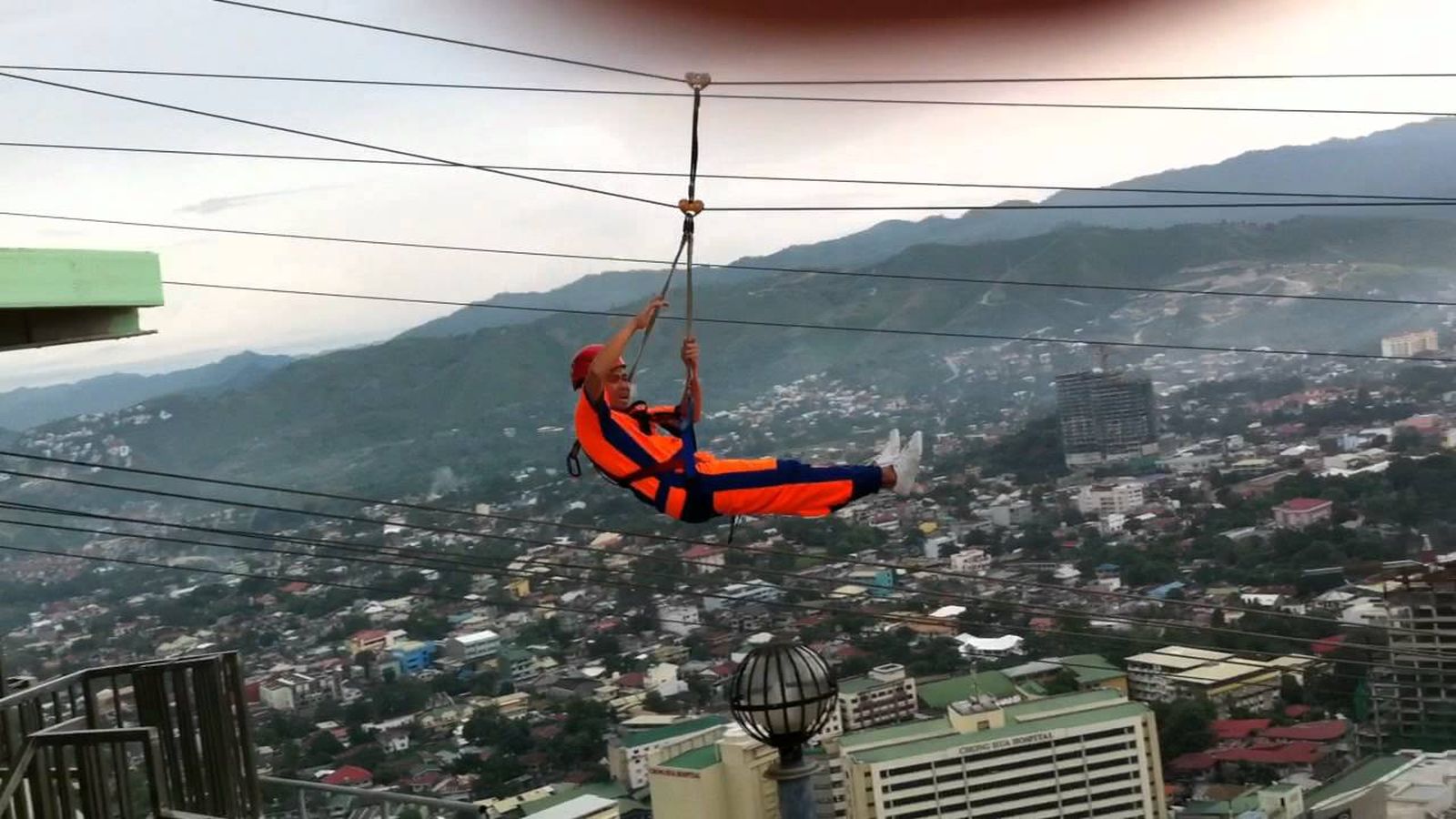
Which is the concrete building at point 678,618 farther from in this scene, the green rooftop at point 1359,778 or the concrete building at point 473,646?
the green rooftop at point 1359,778

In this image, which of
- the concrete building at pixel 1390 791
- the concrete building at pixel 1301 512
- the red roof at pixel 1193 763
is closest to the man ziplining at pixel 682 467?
the concrete building at pixel 1390 791

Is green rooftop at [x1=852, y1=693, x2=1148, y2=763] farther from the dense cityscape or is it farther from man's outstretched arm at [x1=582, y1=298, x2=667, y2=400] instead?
man's outstretched arm at [x1=582, y1=298, x2=667, y2=400]

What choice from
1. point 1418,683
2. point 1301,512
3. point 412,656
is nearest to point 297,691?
point 412,656

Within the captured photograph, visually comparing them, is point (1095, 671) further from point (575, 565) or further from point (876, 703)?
point (575, 565)

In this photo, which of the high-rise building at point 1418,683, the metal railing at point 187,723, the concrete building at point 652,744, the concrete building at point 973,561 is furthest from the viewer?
the concrete building at point 973,561

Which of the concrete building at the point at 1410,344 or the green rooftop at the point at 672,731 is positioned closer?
the green rooftop at the point at 672,731

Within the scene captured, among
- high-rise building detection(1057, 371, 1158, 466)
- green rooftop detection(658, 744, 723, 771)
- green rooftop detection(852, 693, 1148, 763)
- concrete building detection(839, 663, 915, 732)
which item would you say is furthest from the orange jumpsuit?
high-rise building detection(1057, 371, 1158, 466)

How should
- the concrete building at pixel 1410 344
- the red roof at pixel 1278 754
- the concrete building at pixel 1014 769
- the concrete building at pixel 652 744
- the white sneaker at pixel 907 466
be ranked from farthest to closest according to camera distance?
the concrete building at pixel 1410 344, the red roof at pixel 1278 754, the concrete building at pixel 652 744, the concrete building at pixel 1014 769, the white sneaker at pixel 907 466
